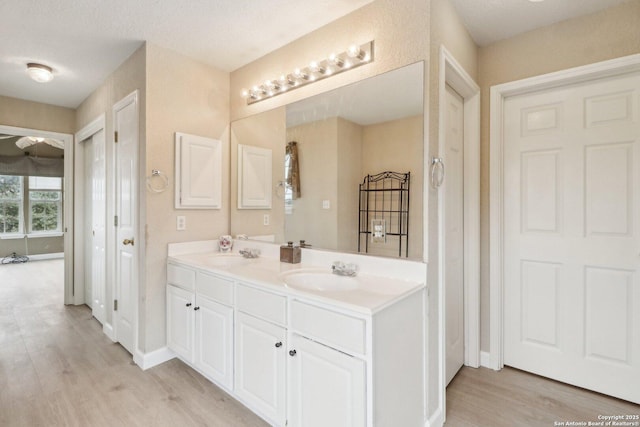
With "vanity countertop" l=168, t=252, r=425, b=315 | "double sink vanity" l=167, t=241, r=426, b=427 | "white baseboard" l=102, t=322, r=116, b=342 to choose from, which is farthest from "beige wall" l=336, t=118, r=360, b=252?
"white baseboard" l=102, t=322, r=116, b=342

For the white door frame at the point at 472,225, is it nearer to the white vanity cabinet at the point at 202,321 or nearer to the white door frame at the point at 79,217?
the white vanity cabinet at the point at 202,321

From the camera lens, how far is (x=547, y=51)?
6.95 feet

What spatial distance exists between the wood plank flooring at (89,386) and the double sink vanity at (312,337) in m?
0.15

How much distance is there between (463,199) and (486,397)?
134cm

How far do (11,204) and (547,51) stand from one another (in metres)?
9.49

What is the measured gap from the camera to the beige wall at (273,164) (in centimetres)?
243

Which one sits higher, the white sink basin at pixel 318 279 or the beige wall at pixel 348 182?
the beige wall at pixel 348 182

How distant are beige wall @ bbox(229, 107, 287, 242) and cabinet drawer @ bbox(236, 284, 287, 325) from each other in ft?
2.23

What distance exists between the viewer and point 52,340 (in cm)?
289

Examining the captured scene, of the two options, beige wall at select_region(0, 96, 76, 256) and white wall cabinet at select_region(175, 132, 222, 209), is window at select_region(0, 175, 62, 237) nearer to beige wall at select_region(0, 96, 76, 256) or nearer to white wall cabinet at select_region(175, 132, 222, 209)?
beige wall at select_region(0, 96, 76, 256)

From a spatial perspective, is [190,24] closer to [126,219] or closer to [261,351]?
[126,219]

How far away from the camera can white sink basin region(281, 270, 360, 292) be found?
180 centimetres

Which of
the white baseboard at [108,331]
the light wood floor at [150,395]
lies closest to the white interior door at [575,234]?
the light wood floor at [150,395]

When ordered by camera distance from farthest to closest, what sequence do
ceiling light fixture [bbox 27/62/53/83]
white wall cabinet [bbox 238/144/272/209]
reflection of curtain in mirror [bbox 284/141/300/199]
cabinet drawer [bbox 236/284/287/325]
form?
1. ceiling light fixture [bbox 27/62/53/83]
2. white wall cabinet [bbox 238/144/272/209]
3. reflection of curtain in mirror [bbox 284/141/300/199]
4. cabinet drawer [bbox 236/284/287/325]
